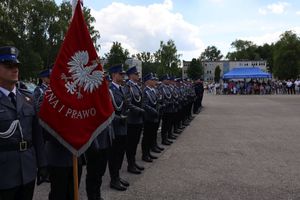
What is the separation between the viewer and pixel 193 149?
1059 cm

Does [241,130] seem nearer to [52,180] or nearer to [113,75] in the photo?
[113,75]

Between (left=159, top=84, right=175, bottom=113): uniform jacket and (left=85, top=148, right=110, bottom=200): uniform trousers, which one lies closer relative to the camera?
(left=85, top=148, right=110, bottom=200): uniform trousers

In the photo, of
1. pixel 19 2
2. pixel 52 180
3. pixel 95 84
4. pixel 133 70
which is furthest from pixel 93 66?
pixel 19 2

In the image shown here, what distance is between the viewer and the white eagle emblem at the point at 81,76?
444 cm

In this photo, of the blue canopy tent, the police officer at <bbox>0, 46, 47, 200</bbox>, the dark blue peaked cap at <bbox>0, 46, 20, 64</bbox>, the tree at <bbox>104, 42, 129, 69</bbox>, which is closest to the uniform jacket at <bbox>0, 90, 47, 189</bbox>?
the police officer at <bbox>0, 46, 47, 200</bbox>

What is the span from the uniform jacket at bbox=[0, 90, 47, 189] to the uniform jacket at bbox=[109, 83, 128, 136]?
2805 mm

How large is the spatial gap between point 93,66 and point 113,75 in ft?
6.85

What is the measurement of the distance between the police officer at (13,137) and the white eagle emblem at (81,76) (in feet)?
2.41

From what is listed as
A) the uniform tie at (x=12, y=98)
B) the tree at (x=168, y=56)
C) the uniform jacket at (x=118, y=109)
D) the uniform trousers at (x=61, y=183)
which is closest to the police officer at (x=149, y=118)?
the uniform jacket at (x=118, y=109)

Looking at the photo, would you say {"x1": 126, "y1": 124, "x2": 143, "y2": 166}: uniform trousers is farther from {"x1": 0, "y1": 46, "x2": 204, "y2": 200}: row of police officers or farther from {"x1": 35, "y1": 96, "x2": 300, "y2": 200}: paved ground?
{"x1": 35, "y1": 96, "x2": 300, "y2": 200}: paved ground

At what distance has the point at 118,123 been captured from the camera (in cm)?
669

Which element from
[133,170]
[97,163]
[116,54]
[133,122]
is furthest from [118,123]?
[116,54]

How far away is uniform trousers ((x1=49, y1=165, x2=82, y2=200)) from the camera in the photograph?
4723mm

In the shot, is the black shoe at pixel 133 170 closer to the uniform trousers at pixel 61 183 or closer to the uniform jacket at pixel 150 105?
the uniform jacket at pixel 150 105
